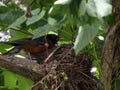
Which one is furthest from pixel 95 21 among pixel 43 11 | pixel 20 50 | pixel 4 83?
pixel 20 50

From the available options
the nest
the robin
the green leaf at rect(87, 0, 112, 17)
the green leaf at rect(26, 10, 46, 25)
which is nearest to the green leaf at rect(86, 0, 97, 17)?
the green leaf at rect(87, 0, 112, 17)

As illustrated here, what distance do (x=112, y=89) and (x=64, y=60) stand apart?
319 millimetres

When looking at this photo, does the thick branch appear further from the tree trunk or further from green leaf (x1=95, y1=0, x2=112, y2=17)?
green leaf (x1=95, y1=0, x2=112, y2=17)

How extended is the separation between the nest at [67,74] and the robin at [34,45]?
37cm

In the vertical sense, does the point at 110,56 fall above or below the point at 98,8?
below

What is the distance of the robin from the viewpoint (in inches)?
107

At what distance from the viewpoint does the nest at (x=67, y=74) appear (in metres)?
2.16

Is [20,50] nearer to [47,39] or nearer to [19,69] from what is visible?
[47,39]

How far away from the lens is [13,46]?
274 cm

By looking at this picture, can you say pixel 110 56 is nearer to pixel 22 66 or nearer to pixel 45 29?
pixel 45 29

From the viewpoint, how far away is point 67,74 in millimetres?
2170

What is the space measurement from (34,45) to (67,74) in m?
0.77

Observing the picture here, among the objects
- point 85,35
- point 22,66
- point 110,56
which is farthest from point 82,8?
point 22,66

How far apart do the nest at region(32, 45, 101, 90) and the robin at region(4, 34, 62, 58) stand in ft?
1.21
